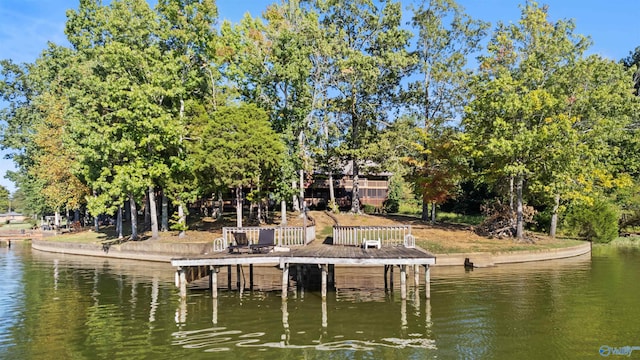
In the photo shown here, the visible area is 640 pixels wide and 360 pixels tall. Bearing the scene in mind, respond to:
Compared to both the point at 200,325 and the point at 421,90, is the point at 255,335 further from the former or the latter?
the point at 421,90

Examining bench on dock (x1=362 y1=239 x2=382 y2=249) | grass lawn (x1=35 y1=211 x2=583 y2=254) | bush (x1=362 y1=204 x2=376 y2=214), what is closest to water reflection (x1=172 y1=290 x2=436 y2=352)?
bench on dock (x1=362 y1=239 x2=382 y2=249)

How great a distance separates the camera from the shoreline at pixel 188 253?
30703 millimetres

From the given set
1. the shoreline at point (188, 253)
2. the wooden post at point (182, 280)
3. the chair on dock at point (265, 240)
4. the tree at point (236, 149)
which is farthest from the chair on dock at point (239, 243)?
the tree at point (236, 149)

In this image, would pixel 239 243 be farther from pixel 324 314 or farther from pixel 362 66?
pixel 362 66

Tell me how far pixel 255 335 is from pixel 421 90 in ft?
122

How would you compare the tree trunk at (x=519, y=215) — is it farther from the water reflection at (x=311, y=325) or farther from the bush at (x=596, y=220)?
the water reflection at (x=311, y=325)

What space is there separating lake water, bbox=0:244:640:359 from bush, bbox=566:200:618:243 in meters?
16.4

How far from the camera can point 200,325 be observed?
Answer: 16.7 meters

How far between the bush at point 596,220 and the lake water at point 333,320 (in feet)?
53.9

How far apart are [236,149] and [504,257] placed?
69.9ft

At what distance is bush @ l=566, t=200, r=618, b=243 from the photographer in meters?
42.7

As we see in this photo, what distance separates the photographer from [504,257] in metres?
32.0

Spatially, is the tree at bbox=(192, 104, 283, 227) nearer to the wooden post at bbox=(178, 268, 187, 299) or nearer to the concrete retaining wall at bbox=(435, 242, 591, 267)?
the wooden post at bbox=(178, 268, 187, 299)

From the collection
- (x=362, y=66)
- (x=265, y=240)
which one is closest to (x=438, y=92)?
(x=362, y=66)
